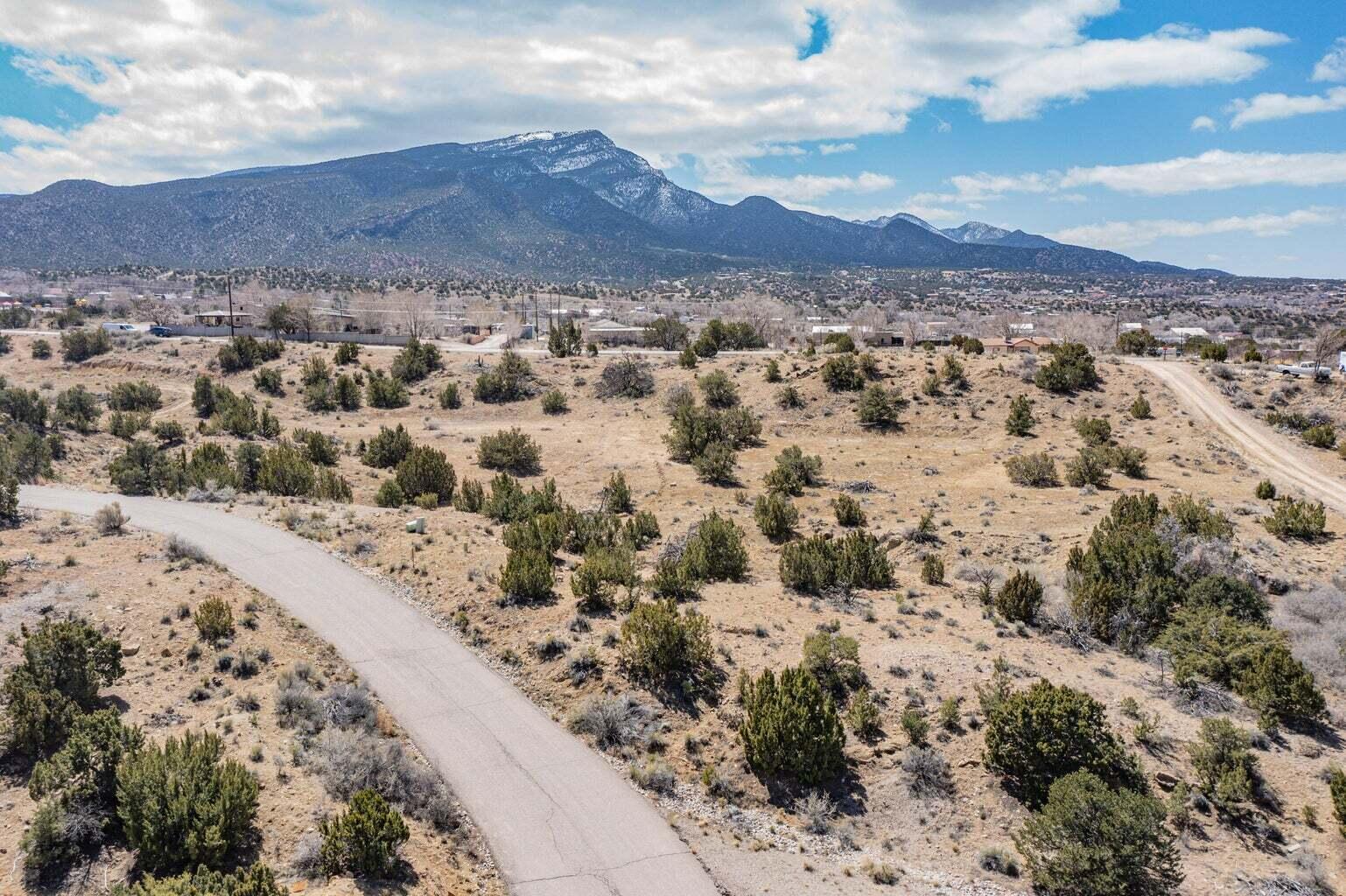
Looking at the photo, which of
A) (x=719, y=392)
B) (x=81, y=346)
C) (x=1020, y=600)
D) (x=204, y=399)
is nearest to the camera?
(x=1020, y=600)

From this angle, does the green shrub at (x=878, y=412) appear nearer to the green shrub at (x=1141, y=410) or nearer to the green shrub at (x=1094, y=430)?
the green shrub at (x=1094, y=430)

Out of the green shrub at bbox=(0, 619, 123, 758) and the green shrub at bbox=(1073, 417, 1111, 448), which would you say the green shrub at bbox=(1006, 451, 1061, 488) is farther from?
the green shrub at bbox=(0, 619, 123, 758)

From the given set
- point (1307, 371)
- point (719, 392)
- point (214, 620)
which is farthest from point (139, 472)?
point (1307, 371)

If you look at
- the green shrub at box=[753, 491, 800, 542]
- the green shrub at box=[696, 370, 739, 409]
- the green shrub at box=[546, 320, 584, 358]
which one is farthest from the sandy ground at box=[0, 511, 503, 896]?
the green shrub at box=[546, 320, 584, 358]

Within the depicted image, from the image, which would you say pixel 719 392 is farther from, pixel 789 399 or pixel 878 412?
Answer: pixel 878 412

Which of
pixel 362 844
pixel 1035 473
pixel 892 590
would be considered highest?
pixel 1035 473

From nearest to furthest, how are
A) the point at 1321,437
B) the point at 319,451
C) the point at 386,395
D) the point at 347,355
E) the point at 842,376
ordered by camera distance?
the point at 1321,437
the point at 319,451
the point at 842,376
the point at 386,395
the point at 347,355

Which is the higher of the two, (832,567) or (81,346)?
(81,346)

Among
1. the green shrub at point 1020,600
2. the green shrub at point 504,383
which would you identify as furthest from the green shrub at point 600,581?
the green shrub at point 504,383
